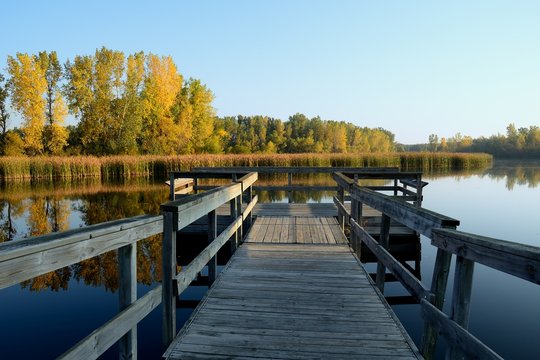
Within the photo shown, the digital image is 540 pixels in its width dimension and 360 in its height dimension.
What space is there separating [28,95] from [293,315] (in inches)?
1636

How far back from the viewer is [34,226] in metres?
12.2

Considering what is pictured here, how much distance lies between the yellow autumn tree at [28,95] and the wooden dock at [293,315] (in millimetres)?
38548

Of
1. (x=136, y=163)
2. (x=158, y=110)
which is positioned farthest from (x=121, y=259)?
(x=158, y=110)

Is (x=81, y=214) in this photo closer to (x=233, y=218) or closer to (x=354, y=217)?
(x=233, y=218)

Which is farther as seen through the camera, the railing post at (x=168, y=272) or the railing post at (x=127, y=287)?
the railing post at (x=168, y=272)

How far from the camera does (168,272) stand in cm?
318

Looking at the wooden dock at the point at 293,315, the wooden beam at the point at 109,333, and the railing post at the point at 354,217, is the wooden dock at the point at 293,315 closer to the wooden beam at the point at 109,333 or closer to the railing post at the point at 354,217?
the railing post at the point at 354,217

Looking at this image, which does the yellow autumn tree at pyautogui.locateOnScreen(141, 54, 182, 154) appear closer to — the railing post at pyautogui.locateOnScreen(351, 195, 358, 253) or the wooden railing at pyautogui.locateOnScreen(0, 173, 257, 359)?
the railing post at pyautogui.locateOnScreen(351, 195, 358, 253)

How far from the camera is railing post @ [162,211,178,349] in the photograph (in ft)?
10.3

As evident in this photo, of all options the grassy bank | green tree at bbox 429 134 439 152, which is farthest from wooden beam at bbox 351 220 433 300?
green tree at bbox 429 134 439 152

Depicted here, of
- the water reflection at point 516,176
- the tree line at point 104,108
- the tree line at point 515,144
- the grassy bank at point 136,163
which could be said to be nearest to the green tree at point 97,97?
the tree line at point 104,108

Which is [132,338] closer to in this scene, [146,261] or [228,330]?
[228,330]

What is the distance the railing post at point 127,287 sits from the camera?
252 centimetres

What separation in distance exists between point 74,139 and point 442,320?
4653 cm
